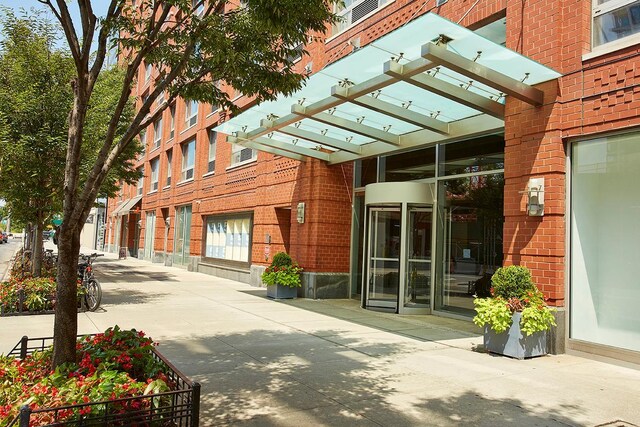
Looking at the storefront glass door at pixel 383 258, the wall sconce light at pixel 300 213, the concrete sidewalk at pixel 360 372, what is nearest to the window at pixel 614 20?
the concrete sidewalk at pixel 360 372

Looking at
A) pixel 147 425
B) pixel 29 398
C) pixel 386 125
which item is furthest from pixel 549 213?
pixel 29 398

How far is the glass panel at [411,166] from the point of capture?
11.8 m

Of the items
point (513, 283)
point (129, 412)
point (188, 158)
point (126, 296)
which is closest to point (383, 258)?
point (513, 283)

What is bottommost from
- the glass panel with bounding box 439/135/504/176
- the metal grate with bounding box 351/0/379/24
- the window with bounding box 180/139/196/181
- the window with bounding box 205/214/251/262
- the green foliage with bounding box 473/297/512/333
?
the green foliage with bounding box 473/297/512/333

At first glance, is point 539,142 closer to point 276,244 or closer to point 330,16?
point 330,16

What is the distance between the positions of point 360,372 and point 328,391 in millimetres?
943

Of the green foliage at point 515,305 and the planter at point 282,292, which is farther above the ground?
the green foliage at point 515,305

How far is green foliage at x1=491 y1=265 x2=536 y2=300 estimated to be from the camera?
7534 millimetres

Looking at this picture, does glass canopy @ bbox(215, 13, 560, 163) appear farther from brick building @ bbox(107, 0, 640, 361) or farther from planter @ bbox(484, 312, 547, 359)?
planter @ bbox(484, 312, 547, 359)

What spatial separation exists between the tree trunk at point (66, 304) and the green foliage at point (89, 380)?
154 millimetres

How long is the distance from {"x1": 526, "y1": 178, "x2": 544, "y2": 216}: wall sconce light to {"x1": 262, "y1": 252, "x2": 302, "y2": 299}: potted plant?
733 cm

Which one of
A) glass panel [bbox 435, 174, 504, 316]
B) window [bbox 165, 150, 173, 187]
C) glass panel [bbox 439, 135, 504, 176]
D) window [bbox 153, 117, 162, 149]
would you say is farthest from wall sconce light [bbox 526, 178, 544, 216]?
window [bbox 153, 117, 162, 149]

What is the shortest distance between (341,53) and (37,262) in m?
9.50

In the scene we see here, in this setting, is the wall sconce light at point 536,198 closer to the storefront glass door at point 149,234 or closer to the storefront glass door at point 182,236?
the storefront glass door at point 182,236
